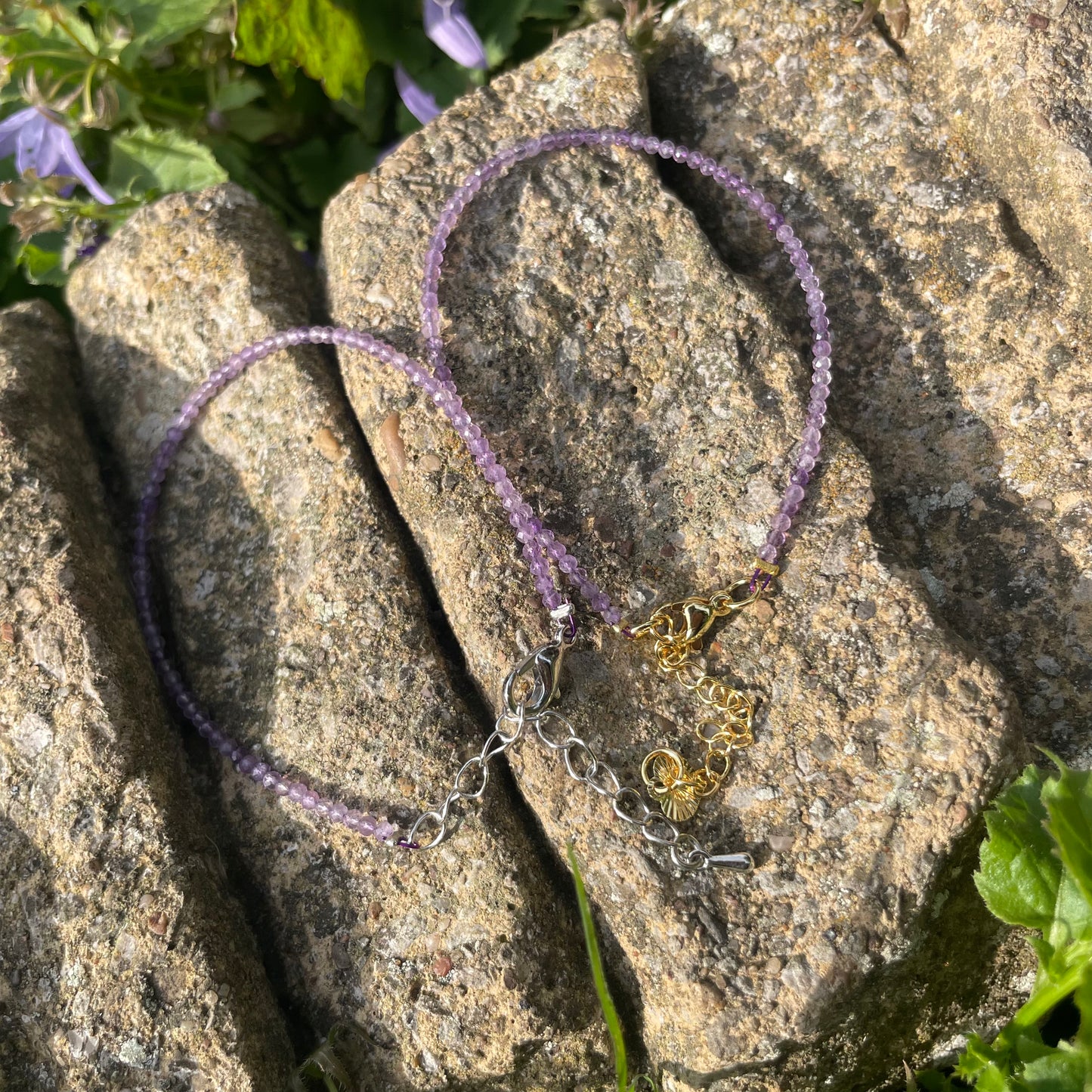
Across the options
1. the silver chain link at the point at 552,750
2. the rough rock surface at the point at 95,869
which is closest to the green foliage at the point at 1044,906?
the silver chain link at the point at 552,750

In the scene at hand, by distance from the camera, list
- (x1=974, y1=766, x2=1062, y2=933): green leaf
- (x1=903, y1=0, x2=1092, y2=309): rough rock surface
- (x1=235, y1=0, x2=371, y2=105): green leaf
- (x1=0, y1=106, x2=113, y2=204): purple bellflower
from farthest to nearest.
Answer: (x1=0, y1=106, x2=113, y2=204): purple bellflower, (x1=235, y1=0, x2=371, y2=105): green leaf, (x1=903, y1=0, x2=1092, y2=309): rough rock surface, (x1=974, y1=766, x2=1062, y2=933): green leaf

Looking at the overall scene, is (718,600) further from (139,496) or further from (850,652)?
(139,496)

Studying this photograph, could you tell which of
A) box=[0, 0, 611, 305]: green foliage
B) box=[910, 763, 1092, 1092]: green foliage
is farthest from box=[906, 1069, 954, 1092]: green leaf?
box=[0, 0, 611, 305]: green foliage

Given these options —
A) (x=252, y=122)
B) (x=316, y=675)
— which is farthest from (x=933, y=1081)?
(x=252, y=122)

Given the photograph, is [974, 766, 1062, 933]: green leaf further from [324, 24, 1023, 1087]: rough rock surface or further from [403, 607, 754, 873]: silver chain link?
[403, 607, 754, 873]: silver chain link

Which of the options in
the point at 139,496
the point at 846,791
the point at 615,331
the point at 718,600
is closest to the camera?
the point at 846,791

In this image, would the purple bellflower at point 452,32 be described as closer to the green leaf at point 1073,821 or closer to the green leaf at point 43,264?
the green leaf at point 43,264

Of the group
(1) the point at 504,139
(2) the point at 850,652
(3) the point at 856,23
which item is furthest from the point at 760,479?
(3) the point at 856,23
